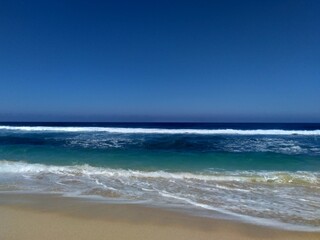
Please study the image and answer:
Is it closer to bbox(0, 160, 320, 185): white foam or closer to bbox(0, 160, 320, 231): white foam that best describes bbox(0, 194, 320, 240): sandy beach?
bbox(0, 160, 320, 231): white foam

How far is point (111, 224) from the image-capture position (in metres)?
4.05

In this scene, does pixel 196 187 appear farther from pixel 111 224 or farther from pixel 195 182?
pixel 111 224

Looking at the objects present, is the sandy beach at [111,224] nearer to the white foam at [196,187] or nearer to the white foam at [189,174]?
the white foam at [196,187]

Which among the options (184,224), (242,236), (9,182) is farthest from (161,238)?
(9,182)

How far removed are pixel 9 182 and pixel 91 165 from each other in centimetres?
319

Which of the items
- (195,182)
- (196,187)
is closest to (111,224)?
(196,187)

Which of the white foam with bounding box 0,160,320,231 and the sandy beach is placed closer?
the sandy beach

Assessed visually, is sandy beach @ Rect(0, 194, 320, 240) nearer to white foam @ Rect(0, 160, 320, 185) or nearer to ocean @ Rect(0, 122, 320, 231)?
ocean @ Rect(0, 122, 320, 231)

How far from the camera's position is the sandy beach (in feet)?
11.9

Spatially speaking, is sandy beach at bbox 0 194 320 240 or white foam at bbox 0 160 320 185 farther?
white foam at bbox 0 160 320 185

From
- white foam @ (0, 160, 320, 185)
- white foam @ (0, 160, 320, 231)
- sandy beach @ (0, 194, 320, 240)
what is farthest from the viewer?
white foam @ (0, 160, 320, 185)

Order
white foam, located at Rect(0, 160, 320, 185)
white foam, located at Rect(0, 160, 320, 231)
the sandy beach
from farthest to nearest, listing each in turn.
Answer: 1. white foam, located at Rect(0, 160, 320, 185)
2. white foam, located at Rect(0, 160, 320, 231)
3. the sandy beach

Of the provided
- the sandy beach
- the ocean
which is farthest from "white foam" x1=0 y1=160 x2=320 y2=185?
the sandy beach

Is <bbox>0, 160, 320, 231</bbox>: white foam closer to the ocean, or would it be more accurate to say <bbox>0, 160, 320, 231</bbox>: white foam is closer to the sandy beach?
the ocean
